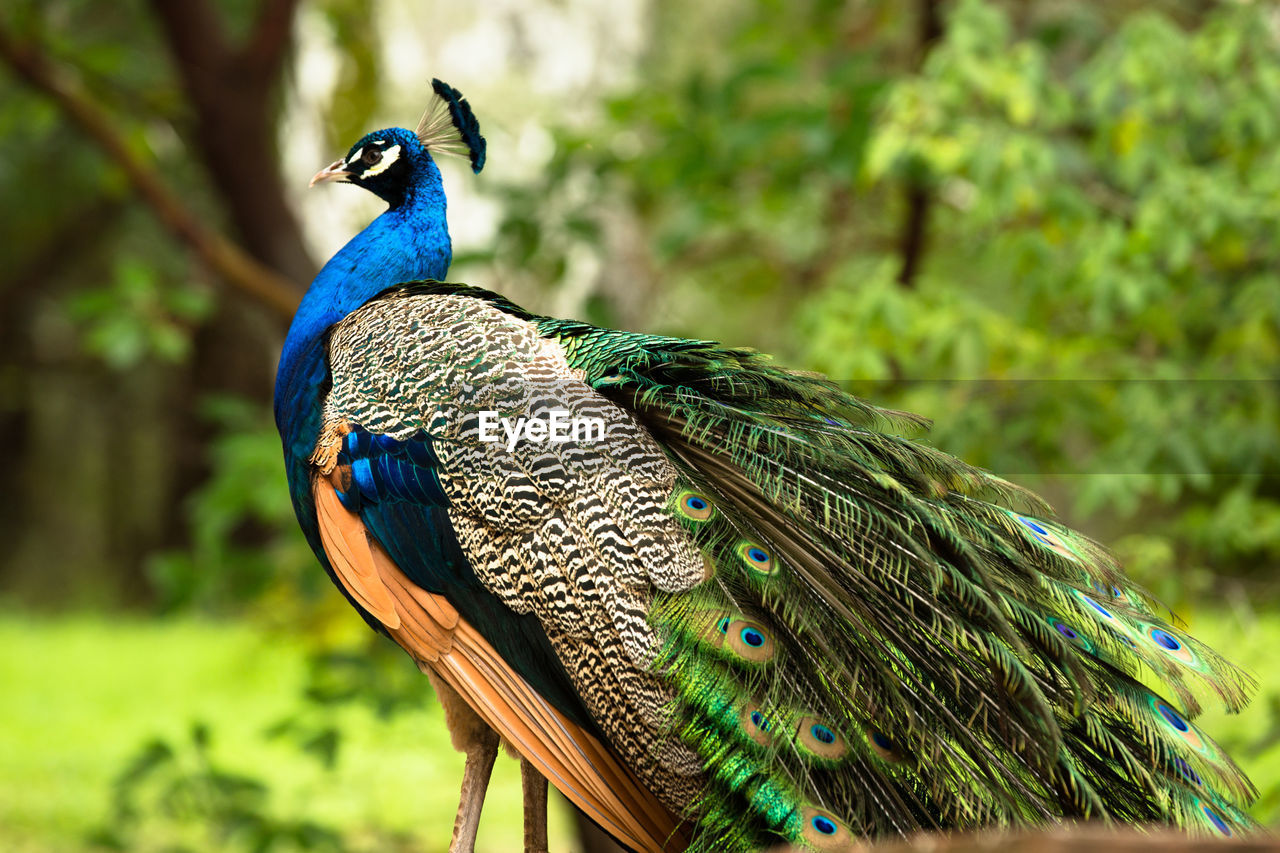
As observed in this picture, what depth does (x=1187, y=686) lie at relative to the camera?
2.12 m

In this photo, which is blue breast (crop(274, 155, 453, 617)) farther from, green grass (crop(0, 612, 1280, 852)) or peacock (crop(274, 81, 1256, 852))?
green grass (crop(0, 612, 1280, 852))

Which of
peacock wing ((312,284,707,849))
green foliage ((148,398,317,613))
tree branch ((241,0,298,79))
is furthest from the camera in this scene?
tree branch ((241,0,298,79))

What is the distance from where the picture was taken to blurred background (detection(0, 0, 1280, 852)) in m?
3.79

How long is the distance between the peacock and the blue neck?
145mm

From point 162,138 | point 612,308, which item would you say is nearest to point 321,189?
point 612,308

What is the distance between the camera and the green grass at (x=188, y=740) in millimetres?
6238

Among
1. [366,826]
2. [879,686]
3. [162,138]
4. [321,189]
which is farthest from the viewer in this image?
[162,138]

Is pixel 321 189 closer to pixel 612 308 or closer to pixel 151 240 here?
pixel 612 308

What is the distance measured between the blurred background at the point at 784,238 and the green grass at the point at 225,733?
47 millimetres

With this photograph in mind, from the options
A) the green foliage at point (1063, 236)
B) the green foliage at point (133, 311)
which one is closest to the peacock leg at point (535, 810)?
the green foliage at point (1063, 236)

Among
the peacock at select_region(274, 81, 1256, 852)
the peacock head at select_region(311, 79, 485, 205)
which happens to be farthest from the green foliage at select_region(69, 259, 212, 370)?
the peacock at select_region(274, 81, 1256, 852)

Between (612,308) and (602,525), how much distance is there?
2.59m

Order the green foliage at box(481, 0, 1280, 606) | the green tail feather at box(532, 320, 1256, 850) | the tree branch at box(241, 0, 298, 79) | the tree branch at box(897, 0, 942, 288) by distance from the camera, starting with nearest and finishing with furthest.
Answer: the green tail feather at box(532, 320, 1256, 850) < the green foliage at box(481, 0, 1280, 606) < the tree branch at box(897, 0, 942, 288) < the tree branch at box(241, 0, 298, 79)

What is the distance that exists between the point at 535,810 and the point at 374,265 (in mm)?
1275
